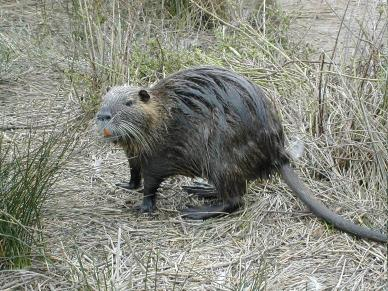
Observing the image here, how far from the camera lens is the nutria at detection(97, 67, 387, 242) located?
395 cm

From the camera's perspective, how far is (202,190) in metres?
4.38

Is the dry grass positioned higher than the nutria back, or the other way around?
the nutria back

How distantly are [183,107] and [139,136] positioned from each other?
0.89ft

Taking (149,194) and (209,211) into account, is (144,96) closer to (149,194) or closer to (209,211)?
(149,194)

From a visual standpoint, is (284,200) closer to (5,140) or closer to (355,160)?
(355,160)

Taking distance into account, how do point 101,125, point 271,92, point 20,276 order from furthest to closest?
1. point 271,92
2. point 101,125
3. point 20,276

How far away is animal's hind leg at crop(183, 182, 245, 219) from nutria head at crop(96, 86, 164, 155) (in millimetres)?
428

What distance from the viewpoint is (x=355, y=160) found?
4484 millimetres

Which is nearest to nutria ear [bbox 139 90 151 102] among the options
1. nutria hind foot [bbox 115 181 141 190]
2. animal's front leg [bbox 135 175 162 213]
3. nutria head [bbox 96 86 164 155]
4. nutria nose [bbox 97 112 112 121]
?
nutria head [bbox 96 86 164 155]

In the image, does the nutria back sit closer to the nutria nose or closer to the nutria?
the nutria

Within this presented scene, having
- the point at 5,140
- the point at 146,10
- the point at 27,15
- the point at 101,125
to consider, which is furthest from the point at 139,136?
the point at 27,15

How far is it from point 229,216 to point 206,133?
0.48 metres

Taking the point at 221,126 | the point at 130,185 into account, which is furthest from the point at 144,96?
the point at 130,185

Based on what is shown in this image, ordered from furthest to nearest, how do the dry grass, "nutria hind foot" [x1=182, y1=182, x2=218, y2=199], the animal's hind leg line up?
1. "nutria hind foot" [x1=182, y1=182, x2=218, y2=199]
2. the animal's hind leg
3. the dry grass
